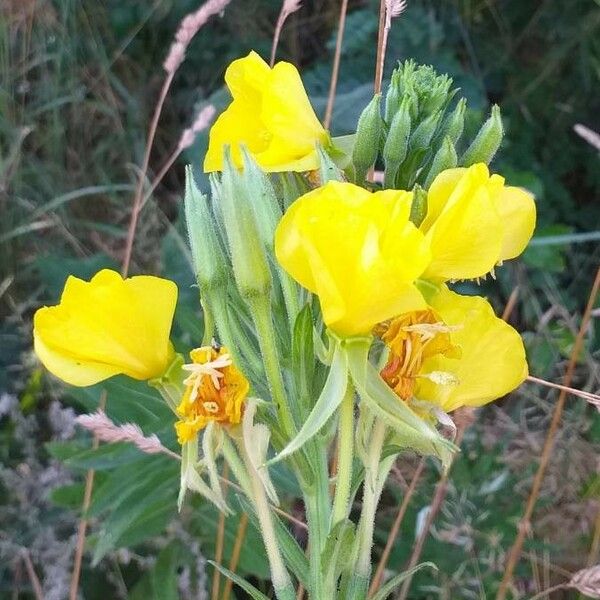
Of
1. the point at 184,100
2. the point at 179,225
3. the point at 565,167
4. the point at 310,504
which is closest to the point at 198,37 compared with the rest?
the point at 184,100


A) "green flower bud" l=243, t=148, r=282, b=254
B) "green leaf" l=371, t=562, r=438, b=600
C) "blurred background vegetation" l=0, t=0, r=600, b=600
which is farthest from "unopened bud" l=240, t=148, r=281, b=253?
"blurred background vegetation" l=0, t=0, r=600, b=600

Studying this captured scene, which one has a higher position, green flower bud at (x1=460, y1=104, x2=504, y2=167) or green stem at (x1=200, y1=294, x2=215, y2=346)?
green flower bud at (x1=460, y1=104, x2=504, y2=167)

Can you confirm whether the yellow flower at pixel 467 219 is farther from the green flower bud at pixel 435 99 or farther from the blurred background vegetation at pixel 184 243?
the blurred background vegetation at pixel 184 243

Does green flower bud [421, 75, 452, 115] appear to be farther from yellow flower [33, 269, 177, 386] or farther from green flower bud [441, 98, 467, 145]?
yellow flower [33, 269, 177, 386]

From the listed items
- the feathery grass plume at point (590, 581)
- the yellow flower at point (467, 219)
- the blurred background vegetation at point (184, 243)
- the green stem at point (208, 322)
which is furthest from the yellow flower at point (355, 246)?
the blurred background vegetation at point (184, 243)

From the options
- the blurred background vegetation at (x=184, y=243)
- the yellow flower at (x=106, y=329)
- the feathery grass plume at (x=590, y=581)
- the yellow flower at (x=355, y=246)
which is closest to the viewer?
the yellow flower at (x=355, y=246)

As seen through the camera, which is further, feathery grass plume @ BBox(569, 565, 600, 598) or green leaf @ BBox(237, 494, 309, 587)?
feathery grass plume @ BBox(569, 565, 600, 598)

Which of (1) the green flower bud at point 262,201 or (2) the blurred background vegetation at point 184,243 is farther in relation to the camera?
(2) the blurred background vegetation at point 184,243

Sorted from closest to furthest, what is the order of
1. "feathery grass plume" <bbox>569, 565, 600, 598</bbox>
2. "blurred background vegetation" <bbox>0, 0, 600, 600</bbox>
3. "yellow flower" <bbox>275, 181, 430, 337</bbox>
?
1. "yellow flower" <bbox>275, 181, 430, 337</bbox>
2. "feathery grass plume" <bbox>569, 565, 600, 598</bbox>
3. "blurred background vegetation" <bbox>0, 0, 600, 600</bbox>
